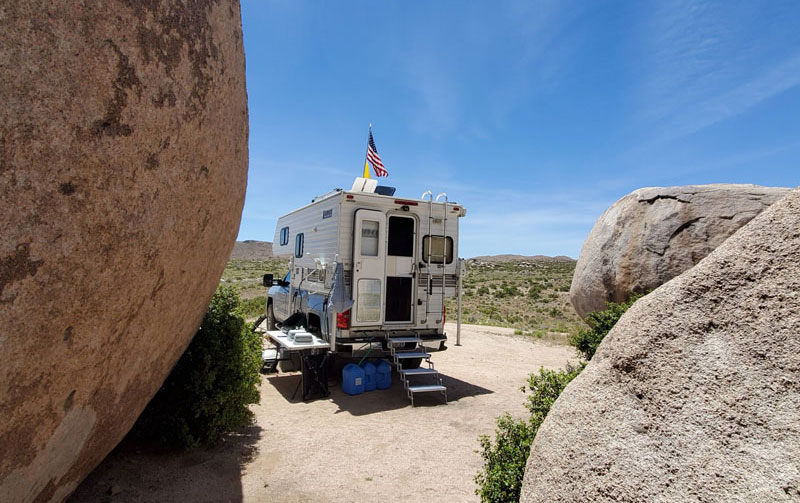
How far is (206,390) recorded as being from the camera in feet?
16.4

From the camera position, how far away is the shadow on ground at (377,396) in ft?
24.3

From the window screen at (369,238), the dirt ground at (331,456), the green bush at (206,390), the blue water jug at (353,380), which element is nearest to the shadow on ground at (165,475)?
the dirt ground at (331,456)

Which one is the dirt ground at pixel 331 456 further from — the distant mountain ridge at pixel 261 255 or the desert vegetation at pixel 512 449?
the distant mountain ridge at pixel 261 255

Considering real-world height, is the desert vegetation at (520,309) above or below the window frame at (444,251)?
below

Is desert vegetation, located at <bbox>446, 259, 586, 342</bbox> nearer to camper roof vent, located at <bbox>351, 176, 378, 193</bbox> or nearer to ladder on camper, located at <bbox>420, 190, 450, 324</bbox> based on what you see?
ladder on camper, located at <bbox>420, 190, 450, 324</bbox>

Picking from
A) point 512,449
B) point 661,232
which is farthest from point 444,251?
point 512,449

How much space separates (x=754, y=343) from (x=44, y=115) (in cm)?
308

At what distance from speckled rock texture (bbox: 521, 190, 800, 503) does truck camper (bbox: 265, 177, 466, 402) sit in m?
5.46

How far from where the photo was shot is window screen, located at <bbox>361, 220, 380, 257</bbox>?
8203 mm

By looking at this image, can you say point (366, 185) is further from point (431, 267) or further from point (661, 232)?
point (661, 232)

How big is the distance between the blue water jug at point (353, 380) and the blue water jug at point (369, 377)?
0.11 meters

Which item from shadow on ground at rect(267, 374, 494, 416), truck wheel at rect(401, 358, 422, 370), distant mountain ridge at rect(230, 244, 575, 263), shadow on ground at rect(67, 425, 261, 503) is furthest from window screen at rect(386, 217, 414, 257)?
distant mountain ridge at rect(230, 244, 575, 263)

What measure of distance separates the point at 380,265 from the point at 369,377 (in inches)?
78.6

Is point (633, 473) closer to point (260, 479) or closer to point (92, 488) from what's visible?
point (260, 479)
